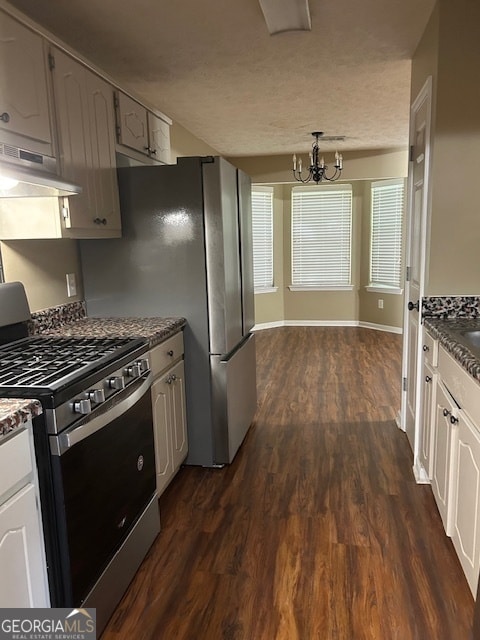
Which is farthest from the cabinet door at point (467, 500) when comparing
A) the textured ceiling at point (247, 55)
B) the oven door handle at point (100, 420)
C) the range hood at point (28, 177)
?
the textured ceiling at point (247, 55)

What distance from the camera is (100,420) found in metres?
1.65

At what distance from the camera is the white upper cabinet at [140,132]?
2.66m

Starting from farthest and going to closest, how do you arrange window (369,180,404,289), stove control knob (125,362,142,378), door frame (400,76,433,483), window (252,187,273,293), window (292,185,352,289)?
window (292,185,352,289)
window (252,187,273,293)
window (369,180,404,289)
door frame (400,76,433,483)
stove control knob (125,362,142,378)

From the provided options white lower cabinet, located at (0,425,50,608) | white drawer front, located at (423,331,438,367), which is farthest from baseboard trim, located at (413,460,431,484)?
white lower cabinet, located at (0,425,50,608)

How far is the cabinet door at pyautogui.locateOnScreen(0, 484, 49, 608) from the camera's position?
1255 mm

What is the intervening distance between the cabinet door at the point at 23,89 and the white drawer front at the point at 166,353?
100 centimetres

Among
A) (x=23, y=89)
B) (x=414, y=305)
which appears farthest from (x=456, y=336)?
(x=23, y=89)

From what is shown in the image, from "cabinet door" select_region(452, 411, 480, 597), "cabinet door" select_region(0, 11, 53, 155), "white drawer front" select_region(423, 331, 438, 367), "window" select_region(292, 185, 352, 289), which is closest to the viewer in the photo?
"cabinet door" select_region(452, 411, 480, 597)

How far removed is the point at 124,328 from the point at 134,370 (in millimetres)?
569

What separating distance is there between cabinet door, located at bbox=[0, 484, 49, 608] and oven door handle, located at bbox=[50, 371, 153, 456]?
0.45 feet

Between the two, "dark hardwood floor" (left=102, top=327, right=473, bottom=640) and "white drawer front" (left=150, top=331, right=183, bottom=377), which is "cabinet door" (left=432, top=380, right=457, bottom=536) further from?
"white drawer front" (left=150, top=331, right=183, bottom=377)

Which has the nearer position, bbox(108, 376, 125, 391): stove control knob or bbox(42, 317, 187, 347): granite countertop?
bbox(108, 376, 125, 391): stove control knob

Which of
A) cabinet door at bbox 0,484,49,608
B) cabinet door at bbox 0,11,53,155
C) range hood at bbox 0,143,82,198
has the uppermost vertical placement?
cabinet door at bbox 0,11,53,155

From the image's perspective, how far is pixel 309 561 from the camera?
6.72 feet
